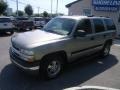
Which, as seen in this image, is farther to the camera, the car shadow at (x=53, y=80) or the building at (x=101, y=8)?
the building at (x=101, y=8)

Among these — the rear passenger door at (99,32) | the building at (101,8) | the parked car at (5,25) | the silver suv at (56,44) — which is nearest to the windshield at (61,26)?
the silver suv at (56,44)

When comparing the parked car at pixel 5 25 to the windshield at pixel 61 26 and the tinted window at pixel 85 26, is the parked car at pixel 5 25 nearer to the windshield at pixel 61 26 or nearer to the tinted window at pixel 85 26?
the windshield at pixel 61 26

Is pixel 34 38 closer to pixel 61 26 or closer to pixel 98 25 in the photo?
pixel 61 26

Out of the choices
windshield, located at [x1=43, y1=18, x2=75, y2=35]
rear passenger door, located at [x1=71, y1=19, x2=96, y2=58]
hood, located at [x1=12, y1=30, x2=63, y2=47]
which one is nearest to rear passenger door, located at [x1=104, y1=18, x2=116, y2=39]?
rear passenger door, located at [x1=71, y1=19, x2=96, y2=58]

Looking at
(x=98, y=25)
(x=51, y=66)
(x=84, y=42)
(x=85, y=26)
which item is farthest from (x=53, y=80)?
(x=98, y=25)

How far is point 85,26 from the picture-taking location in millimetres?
6664

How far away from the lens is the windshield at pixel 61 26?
6105 millimetres

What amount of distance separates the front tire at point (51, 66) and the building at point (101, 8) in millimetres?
11552

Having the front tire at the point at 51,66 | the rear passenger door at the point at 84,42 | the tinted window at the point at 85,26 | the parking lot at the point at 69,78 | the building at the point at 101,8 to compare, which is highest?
the building at the point at 101,8

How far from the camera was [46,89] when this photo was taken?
4.95 meters

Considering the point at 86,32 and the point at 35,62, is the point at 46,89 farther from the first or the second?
the point at 86,32

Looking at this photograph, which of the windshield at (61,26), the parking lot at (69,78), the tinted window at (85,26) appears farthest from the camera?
the tinted window at (85,26)

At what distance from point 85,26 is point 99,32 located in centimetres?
102

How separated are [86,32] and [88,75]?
157 cm
